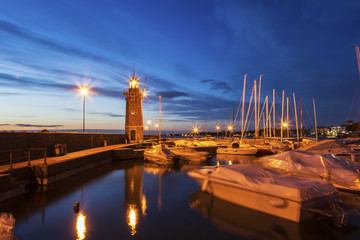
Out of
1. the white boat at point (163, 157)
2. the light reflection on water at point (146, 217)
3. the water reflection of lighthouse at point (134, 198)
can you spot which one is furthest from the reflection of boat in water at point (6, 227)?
the white boat at point (163, 157)

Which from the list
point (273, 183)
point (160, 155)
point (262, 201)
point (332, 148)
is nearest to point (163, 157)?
point (160, 155)

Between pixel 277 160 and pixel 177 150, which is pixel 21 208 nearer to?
pixel 277 160

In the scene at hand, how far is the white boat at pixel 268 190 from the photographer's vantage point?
8234mm

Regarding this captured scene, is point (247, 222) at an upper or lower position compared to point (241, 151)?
lower

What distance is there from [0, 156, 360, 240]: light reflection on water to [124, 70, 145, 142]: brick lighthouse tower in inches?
1028

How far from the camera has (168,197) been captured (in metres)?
12.9

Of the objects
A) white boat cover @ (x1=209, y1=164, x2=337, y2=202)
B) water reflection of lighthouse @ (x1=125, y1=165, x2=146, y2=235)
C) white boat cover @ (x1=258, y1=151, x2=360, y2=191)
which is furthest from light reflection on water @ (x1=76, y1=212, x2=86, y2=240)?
white boat cover @ (x1=258, y1=151, x2=360, y2=191)

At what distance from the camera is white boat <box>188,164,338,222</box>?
8.23m

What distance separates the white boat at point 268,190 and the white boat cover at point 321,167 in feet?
13.8

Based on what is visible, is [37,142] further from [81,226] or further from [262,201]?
[262,201]

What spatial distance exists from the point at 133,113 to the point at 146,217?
32492 millimetres

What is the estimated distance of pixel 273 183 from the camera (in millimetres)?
9094

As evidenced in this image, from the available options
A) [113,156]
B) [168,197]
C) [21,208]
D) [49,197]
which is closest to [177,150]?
[113,156]

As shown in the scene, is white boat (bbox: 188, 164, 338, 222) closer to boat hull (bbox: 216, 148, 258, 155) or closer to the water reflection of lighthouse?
the water reflection of lighthouse
